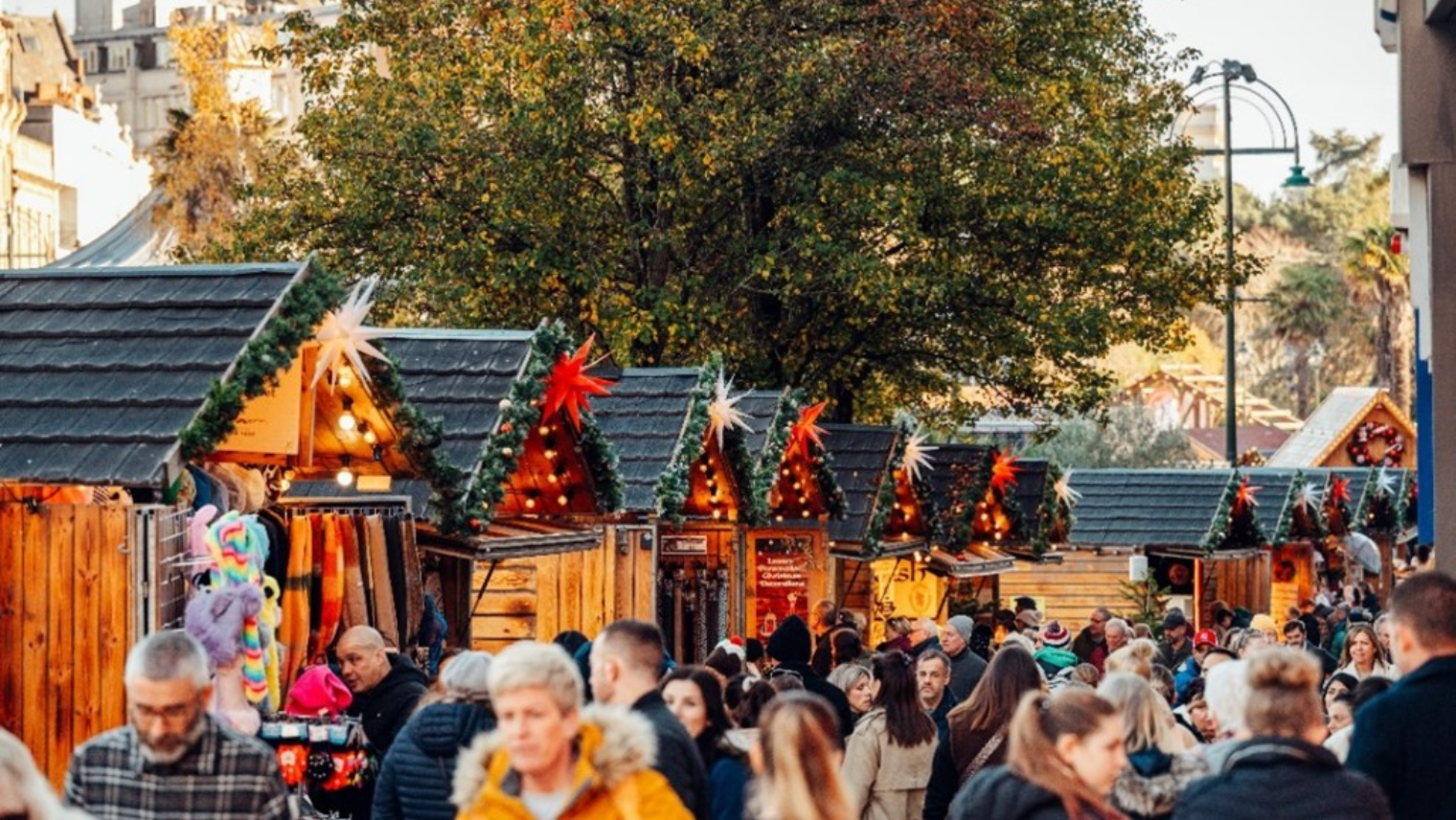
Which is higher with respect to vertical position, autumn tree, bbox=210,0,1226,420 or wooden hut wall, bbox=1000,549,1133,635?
autumn tree, bbox=210,0,1226,420

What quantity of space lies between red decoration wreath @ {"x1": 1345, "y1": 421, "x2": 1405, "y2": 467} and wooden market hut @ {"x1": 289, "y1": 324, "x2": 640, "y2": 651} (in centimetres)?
4939

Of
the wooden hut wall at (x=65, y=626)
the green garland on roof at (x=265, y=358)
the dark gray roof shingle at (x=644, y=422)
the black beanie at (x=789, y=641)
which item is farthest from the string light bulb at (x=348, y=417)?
the dark gray roof shingle at (x=644, y=422)

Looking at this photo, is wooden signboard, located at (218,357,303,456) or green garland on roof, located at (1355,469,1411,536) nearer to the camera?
wooden signboard, located at (218,357,303,456)

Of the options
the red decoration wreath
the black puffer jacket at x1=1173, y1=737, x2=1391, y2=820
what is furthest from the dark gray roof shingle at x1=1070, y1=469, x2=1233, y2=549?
the black puffer jacket at x1=1173, y1=737, x2=1391, y2=820

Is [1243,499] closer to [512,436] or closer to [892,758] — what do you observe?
[512,436]

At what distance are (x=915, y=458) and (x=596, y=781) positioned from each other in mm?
20235

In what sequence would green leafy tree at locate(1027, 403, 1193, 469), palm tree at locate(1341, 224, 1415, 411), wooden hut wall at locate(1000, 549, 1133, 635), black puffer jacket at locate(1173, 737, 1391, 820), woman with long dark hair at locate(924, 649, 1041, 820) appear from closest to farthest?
black puffer jacket at locate(1173, 737, 1391, 820) < woman with long dark hair at locate(924, 649, 1041, 820) < wooden hut wall at locate(1000, 549, 1133, 635) < green leafy tree at locate(1027, 403, 1193, 469) < palm tree at locate(1341, 224, 1415, 411)

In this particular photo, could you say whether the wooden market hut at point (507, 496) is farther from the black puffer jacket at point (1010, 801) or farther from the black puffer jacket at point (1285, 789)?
the black puffer jacket at point (1285, 789)

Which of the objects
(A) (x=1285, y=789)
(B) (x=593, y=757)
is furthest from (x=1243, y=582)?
(B) (x=593, y=757)

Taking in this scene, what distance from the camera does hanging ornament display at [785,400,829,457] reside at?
77.8 ft

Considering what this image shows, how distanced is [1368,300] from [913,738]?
233 ft

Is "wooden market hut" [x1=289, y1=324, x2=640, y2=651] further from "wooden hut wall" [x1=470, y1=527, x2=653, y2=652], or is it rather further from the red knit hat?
the red knit hat

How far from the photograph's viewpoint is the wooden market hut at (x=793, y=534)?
2392 centimetres

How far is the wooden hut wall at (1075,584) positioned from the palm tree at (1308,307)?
1666 inches
